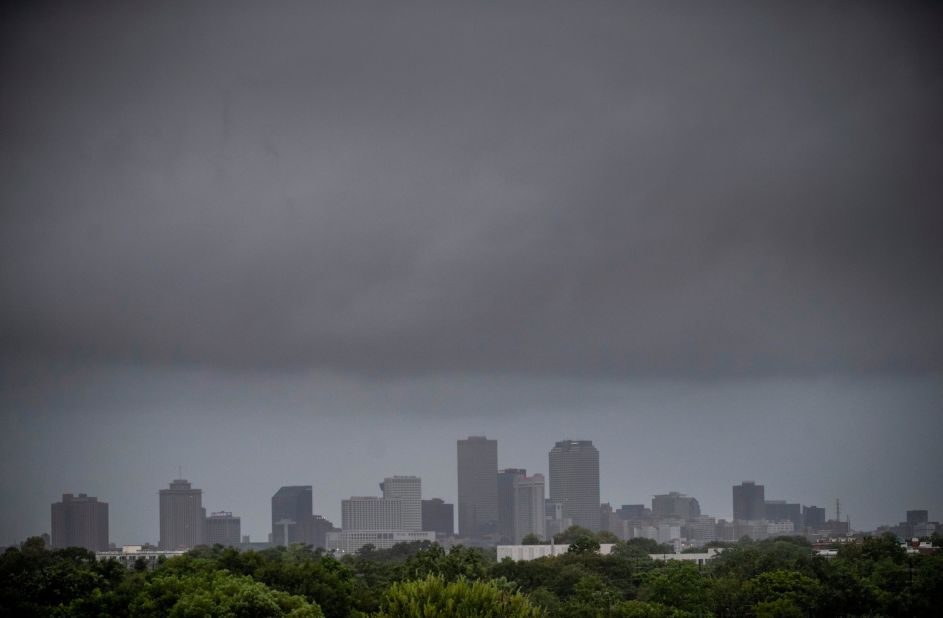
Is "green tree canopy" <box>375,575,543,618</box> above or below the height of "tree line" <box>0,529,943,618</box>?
above

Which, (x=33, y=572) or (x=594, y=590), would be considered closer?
(x=33, y=572)

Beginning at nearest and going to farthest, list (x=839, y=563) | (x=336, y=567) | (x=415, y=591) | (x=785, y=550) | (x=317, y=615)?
(x=415, y=591), (x=317, y=615), (x=336, y=567), (x=839, y=563), (x=785, y=550)

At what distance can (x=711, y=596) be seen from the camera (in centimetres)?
9669

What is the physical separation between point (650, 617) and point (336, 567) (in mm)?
25871

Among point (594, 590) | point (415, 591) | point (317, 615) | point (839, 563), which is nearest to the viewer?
point (415, 591)

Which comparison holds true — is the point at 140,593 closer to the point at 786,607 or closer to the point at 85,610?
the point at 85,610

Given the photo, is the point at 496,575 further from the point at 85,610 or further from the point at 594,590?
the point at 85,610

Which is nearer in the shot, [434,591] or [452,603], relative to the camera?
[452,603]

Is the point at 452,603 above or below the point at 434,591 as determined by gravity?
below

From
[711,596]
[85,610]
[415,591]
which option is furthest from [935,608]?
[85,610]

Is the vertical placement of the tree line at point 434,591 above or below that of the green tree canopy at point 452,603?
below

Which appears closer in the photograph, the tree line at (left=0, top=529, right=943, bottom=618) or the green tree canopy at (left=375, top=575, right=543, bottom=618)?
the green tree canopy at (left=375, top=575, right=543, bottom=618)

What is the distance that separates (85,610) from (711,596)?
158 feet

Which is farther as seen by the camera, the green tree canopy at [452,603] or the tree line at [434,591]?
the tree line at [434,591]
